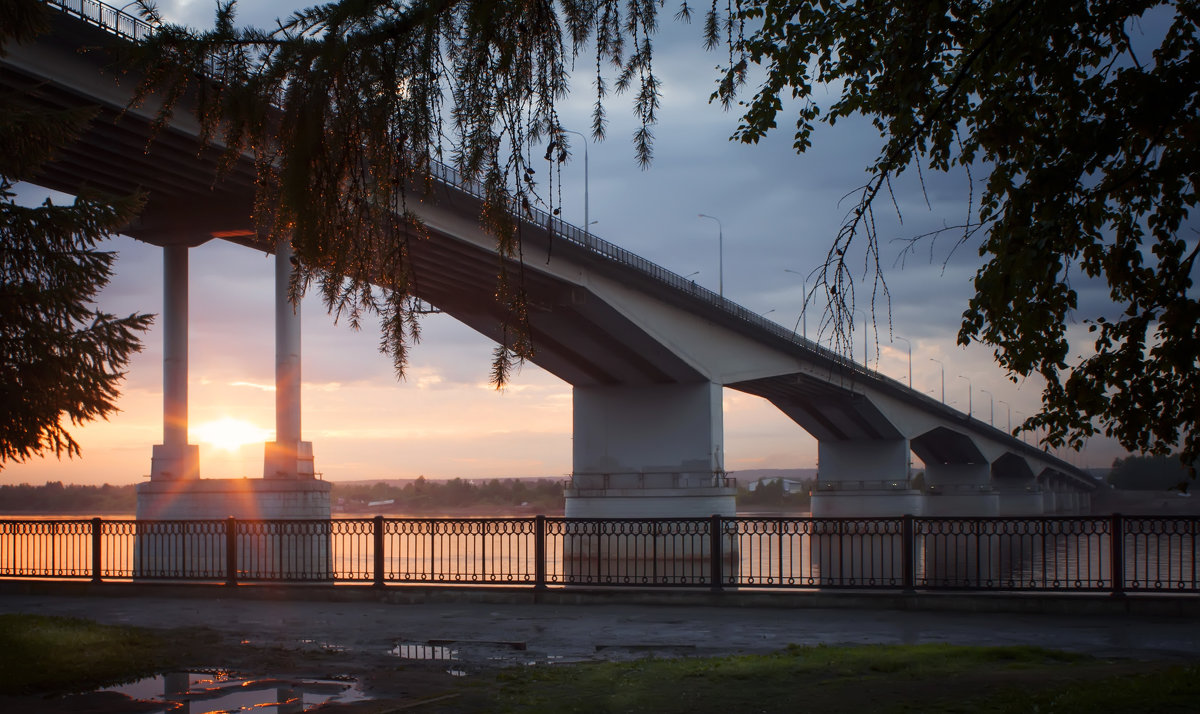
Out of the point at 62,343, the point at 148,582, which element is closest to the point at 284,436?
the point at 148,582

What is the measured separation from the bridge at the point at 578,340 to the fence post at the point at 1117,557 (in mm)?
11586

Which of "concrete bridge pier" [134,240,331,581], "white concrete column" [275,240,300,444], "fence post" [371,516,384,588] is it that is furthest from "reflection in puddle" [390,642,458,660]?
"white concrete column" [275,240,300,444]

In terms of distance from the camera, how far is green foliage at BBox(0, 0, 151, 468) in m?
11.5

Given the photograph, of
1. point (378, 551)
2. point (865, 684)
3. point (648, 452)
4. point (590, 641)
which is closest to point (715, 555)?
point (590, 641)

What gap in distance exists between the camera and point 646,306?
47438 mm

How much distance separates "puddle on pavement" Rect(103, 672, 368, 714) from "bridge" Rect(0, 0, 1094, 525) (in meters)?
16.0

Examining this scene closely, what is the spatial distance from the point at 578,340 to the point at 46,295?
3764 centimetres

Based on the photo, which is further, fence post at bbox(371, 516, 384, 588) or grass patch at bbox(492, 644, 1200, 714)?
fence post at bbox(371, 516, 384, 588)

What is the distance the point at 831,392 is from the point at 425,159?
58410mm

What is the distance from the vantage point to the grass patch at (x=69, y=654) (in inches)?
327

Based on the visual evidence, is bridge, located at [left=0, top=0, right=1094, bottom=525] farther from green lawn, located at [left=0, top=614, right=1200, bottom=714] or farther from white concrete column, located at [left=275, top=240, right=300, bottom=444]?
green lawn, located at [left=0, top=614, right=1200, bottom=714]

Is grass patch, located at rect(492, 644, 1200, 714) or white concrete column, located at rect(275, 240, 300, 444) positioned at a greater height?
white concrete column, located at rect(275, 240, 300, 444)

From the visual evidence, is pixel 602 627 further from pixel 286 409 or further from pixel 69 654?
pixel 286 409

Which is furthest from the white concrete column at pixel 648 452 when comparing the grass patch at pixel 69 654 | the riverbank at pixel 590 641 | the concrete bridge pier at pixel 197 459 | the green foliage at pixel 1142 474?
the green foliage at pixel 1142 474
